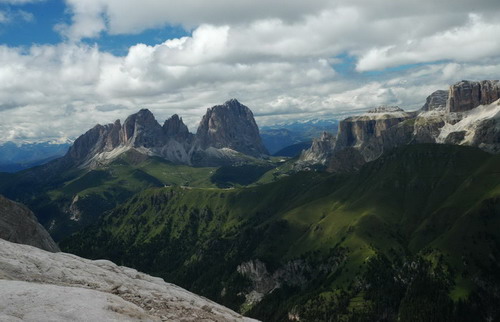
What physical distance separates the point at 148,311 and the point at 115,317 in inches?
384

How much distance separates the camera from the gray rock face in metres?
111

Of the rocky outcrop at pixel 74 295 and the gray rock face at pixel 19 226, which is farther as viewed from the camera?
the gray rock face at pixel 19 226

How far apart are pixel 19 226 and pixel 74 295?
77.1 meters

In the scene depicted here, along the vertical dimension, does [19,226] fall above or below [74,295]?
below

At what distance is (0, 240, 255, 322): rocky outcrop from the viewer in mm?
46125

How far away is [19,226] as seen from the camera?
11625 centimetres

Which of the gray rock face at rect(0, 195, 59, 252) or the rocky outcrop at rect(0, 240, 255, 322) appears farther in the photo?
the gray rock face at rect(0, 195, 59, 252)

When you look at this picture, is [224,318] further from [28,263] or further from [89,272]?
[28,263]

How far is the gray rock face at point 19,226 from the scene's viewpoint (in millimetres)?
111375

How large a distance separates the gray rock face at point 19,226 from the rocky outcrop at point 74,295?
127 ft

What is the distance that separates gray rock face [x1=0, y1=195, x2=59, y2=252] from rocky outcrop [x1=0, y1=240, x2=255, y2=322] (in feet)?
127

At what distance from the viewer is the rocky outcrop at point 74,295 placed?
46.1 meters

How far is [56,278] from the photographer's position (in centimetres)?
6488

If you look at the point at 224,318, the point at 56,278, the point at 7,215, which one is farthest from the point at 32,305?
the point at 7,215
